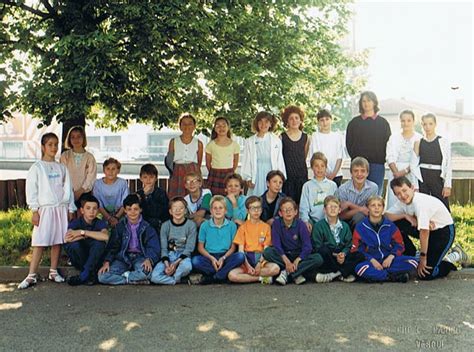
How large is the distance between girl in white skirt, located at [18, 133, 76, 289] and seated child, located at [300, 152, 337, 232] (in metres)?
2.99

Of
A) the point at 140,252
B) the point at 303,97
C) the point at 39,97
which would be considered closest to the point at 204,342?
the point at 140,252

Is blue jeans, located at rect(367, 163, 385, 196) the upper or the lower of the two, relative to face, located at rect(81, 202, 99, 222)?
upper

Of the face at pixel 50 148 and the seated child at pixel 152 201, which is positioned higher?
the face at pixel 50 148

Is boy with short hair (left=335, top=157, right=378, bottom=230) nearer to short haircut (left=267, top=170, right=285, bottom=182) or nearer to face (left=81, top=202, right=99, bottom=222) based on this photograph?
short haircut (left=267, top=170, right=285, bottom=182)

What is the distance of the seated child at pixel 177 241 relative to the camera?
22.1 ft

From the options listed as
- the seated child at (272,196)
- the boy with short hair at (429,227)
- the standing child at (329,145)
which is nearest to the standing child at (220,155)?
the seated child at (272,196)

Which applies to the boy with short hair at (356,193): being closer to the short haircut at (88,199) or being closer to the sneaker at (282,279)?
the sneaker at (282,279)

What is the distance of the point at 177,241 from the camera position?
6.94m

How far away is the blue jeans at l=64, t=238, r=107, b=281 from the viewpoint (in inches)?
265

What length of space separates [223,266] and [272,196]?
1206mm

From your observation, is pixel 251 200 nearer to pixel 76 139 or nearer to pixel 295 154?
pixel 295 154

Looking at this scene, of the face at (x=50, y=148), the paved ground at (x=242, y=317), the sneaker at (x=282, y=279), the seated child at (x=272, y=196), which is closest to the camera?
the paved ground at (x=242, y=317)

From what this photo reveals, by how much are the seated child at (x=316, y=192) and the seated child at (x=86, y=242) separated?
8.37 ft

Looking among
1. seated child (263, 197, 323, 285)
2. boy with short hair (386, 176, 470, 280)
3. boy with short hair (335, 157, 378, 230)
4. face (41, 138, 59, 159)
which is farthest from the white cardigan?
face (41, 138, 59, 159)
